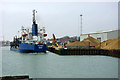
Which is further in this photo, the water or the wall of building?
the wall of building

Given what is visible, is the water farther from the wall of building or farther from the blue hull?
the wall of building

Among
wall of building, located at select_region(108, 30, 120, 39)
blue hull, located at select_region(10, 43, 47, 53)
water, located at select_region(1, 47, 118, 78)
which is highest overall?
wall of building, located at select_region(108, 30, 120, 39)

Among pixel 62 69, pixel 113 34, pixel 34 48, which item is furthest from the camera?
pixel 113 34

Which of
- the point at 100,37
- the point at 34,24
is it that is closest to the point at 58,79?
the point at 34,24

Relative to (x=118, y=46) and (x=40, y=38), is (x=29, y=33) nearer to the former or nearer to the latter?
(x=40, y=38)

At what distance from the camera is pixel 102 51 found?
32.8m

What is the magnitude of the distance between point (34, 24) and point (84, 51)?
49.2 feet

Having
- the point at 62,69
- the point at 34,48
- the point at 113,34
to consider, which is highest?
the point at 113,34

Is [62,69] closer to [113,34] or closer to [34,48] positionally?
[34,48]

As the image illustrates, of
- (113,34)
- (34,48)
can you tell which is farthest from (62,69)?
(113,34)

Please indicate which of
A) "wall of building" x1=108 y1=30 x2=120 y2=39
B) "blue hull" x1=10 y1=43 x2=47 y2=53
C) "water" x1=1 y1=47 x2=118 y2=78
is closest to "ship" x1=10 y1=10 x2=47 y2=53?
"blue hull" x1=10 y1=43 x2=47 y2=53

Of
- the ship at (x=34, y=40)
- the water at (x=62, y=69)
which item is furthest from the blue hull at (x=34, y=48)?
the water at (x=62, y=69)

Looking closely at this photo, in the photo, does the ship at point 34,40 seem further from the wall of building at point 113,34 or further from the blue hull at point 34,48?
the wall of building at point 113,34

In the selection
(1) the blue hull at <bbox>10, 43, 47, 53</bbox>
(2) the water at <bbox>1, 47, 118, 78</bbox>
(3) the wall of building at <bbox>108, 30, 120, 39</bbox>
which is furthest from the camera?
(3) the wall of building at <bbox>108, 30, 120, 39</bbox>
